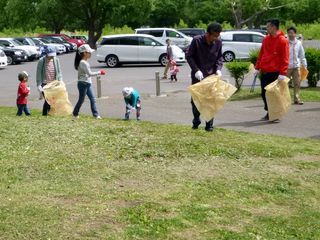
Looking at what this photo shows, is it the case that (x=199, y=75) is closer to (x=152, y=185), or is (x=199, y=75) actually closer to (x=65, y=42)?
(x=152, y=185)

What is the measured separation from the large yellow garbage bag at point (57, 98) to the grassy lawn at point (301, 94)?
480 centimetres

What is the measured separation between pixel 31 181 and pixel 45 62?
663cm

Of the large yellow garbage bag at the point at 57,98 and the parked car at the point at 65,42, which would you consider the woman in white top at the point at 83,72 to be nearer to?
the large yellow garbage bag at the point at 57,98

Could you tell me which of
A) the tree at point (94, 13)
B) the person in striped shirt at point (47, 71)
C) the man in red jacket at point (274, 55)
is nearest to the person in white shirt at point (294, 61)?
the man in red jacket at point (274, 55)

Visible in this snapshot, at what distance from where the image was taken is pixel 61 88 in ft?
38.1

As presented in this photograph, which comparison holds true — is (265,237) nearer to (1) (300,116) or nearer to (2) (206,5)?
(1) (300,116)

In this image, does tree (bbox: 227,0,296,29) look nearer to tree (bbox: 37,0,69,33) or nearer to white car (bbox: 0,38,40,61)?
tree (bbox: 37,0,69,33)

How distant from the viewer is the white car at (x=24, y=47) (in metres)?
37.4

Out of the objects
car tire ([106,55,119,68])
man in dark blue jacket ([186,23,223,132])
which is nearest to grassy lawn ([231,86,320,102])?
man in dark blue jacket ([186,23,223,132])

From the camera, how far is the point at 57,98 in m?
11.7

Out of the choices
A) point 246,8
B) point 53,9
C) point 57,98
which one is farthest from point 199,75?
point 246,8

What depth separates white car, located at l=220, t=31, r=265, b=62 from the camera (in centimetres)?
3160

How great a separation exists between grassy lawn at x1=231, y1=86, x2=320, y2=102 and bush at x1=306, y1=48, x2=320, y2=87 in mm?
350

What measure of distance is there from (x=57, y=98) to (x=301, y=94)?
6.23 meters
